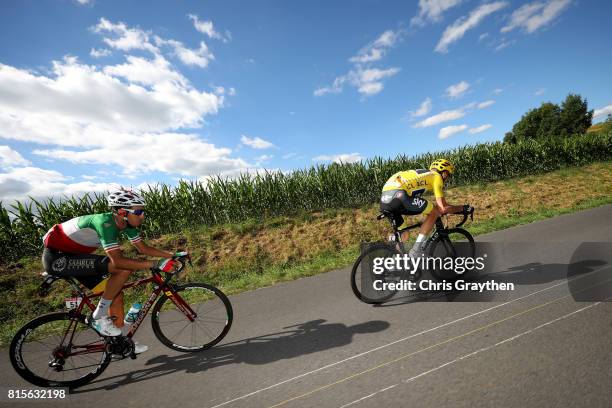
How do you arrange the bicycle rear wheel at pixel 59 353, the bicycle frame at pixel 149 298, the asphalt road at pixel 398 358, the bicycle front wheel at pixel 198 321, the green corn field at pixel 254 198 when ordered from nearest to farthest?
the asphalt road at pixel 398 358 < the bicycle rear wheel at pixel 59 353 < the bicycle frame at pixel 149 298 < the bicycle front wheel at pixel 198 321 < the green corn field at pixel 254 198

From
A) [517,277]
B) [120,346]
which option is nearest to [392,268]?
[517,277]

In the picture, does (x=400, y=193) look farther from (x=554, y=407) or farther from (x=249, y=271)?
(x=249, y=271)

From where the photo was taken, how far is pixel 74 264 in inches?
131

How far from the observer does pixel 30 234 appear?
1012cm

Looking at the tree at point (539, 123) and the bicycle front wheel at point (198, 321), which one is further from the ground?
the tree at point (539, 123)

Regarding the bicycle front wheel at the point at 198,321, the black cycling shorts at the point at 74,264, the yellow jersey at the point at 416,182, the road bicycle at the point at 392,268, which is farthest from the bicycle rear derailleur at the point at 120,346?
the yellow jersey at the point at 416,182

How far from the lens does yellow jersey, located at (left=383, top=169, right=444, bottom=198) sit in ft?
15.6

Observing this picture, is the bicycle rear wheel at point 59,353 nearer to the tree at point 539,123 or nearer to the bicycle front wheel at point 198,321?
the bicycle front wheel at point 198,321

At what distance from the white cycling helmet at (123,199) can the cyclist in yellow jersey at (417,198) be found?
140 inches

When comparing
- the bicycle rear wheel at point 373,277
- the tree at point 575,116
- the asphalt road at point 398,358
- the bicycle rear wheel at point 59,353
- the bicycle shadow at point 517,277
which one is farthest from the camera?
the tree at point 575,116

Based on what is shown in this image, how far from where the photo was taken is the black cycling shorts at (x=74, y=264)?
3260 millimetres

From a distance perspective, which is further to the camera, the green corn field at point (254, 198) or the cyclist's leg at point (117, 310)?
the green corn field at point (254, 198)

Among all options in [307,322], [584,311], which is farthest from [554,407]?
[307,322]

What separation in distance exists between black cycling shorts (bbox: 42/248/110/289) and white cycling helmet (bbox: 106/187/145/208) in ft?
2.07
